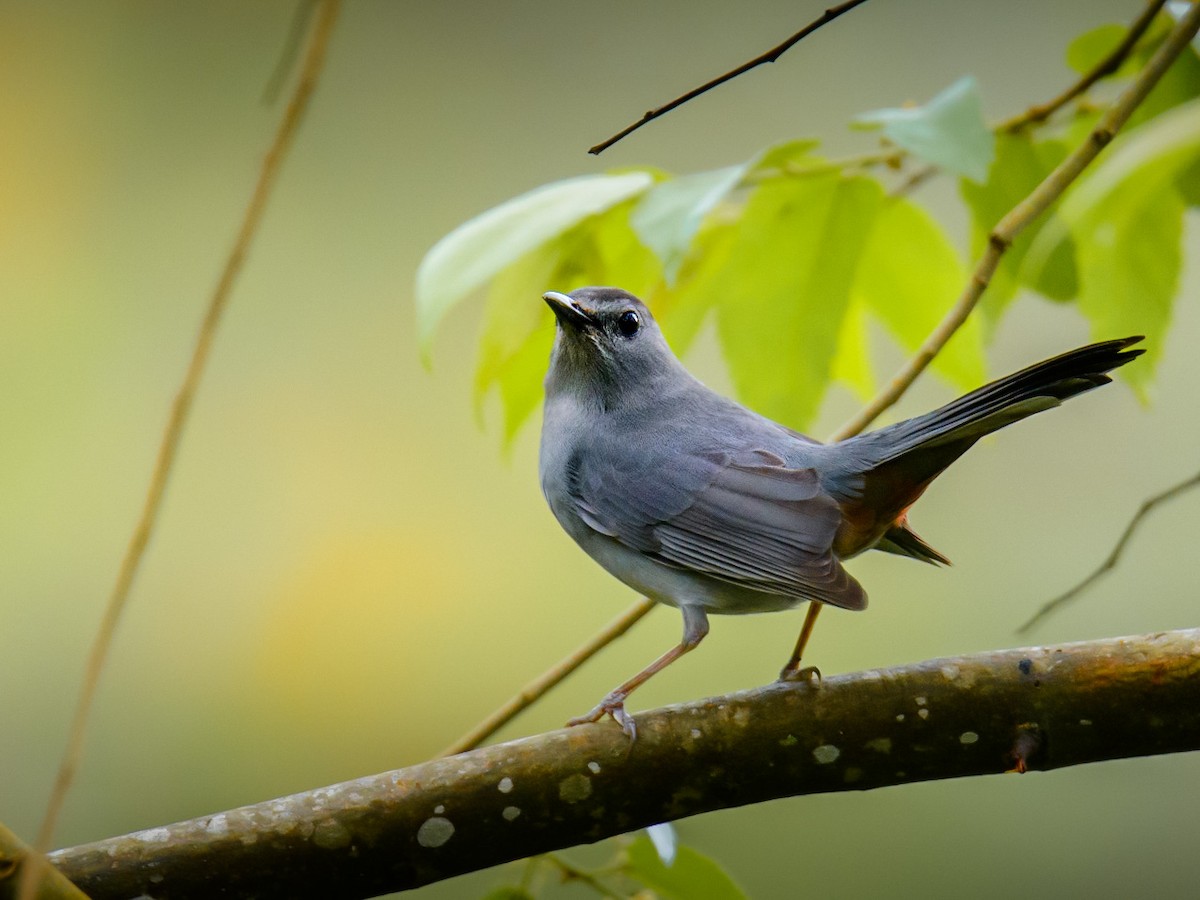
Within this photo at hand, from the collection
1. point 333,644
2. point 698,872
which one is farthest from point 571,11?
point 698,872

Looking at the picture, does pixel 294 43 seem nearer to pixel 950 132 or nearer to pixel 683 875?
pixel 950 132

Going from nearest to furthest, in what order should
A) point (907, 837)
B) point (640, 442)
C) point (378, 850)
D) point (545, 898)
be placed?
point (378, 850) → point (640, 442) → point (907, 837) → point (545, 898)

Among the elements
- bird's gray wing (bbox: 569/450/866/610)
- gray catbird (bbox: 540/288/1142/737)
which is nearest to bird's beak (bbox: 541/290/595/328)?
gray catbird (bbox: 540/288/1142/737)

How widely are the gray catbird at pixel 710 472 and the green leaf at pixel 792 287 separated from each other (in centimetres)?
21

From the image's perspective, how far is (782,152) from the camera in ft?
5.54

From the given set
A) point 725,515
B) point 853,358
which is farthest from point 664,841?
point 853,358

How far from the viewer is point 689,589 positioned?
1.95 meters

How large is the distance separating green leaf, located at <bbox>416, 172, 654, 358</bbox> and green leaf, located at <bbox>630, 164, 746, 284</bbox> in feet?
0.25

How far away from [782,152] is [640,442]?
67cm

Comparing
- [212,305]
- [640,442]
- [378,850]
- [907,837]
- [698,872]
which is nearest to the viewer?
[212,305]

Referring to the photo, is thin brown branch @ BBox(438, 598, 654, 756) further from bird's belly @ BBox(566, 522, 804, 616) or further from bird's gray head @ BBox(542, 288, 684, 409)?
bird's gray head @ BBox(542, 288, 684, 409)

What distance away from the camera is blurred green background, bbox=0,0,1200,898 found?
3.68 metres

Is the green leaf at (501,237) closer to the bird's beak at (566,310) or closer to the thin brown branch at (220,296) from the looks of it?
the bird's beak at (566,310)

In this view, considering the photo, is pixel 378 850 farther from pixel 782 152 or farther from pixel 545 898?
pixel 545 898
